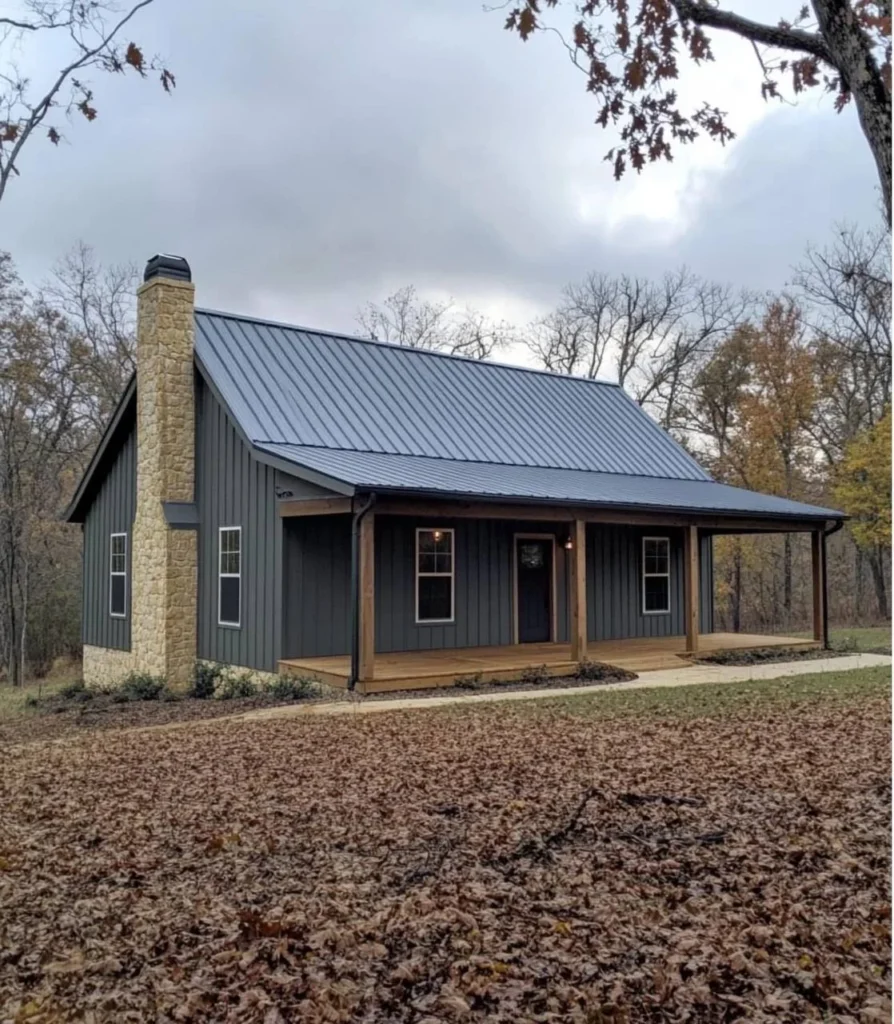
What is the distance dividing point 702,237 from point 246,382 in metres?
19.9

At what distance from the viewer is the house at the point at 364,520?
1247 cm

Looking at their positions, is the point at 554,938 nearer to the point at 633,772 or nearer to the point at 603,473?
the point at 633,772

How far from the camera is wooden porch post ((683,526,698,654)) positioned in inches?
565

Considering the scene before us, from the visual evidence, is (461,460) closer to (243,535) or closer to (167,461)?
(243,535)

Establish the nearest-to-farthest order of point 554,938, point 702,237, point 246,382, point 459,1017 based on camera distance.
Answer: point 459,1017 < point 554,938 < point 246,382 < point 702,237

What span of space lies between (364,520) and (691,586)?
606cm

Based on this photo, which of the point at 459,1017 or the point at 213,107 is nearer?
the point at 459,1017

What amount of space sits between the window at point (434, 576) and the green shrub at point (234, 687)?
2726 millimetres

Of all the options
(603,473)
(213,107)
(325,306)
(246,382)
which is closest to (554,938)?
(213,107)

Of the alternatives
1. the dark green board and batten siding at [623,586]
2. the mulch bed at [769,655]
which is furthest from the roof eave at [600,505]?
the dark green board and batten siding at [623,586]

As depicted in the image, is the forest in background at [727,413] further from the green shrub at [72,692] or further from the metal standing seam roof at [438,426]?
the metal standing seam roof at [438,426]

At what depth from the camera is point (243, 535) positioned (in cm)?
1334

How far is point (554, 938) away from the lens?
136 inches

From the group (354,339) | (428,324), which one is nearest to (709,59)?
(354,339)
